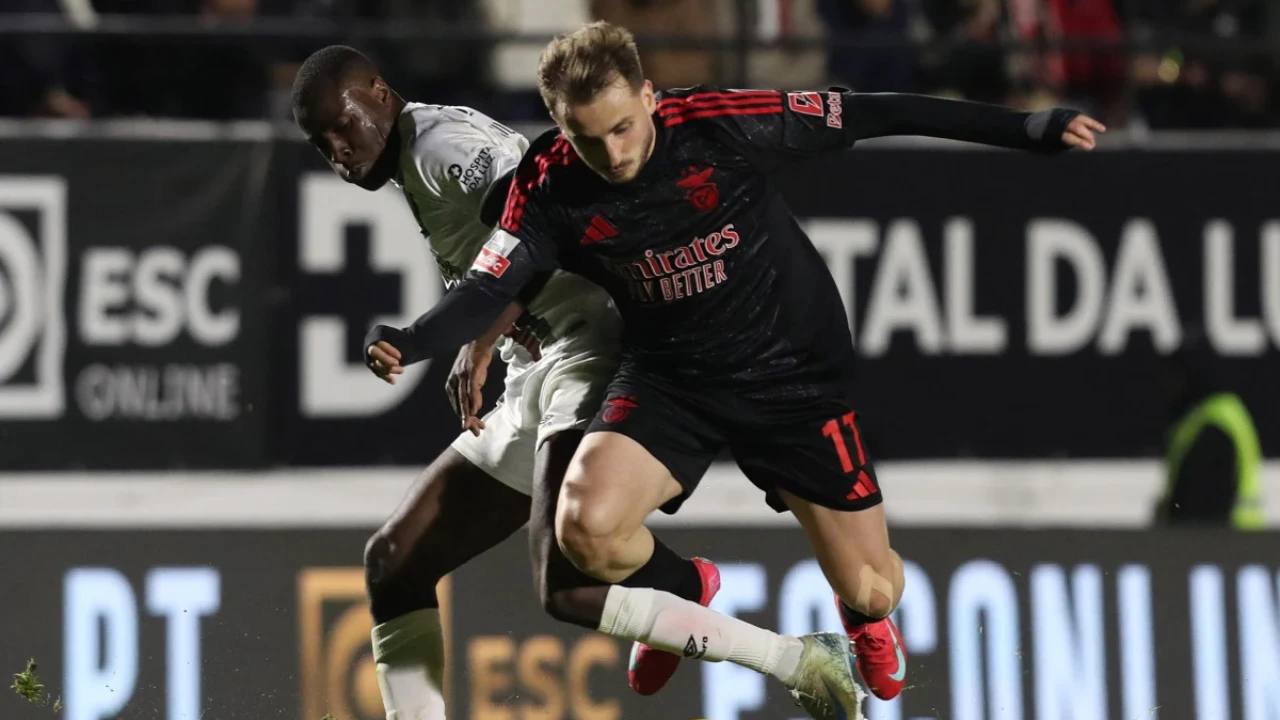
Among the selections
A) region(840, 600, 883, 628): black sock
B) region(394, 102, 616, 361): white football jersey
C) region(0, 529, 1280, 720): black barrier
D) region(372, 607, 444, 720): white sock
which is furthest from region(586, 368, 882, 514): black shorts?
region(0, 529, 1280, 720): black barrier

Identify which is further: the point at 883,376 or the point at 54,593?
the point at 883,376

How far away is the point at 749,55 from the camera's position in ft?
28.4

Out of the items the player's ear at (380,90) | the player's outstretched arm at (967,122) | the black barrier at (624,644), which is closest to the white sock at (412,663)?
the black barrier at (624,644)

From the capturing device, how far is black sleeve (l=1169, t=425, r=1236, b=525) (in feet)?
26.0

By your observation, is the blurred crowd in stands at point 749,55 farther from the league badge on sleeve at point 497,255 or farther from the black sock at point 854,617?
the league badge on sleeve at point 497,255

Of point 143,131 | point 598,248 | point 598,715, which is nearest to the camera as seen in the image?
point 598,248

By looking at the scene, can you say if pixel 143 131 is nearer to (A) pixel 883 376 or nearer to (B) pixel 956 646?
(A) pixel 883 376

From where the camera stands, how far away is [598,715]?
6.18m

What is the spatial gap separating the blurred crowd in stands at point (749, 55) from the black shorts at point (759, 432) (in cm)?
364

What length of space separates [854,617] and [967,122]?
1415 mm

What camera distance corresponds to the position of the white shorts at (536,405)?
16.6ft

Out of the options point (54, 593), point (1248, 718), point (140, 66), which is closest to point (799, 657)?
point (1248, 718)

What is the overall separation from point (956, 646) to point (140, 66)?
4449 millimetres

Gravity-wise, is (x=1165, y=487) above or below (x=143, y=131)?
below
